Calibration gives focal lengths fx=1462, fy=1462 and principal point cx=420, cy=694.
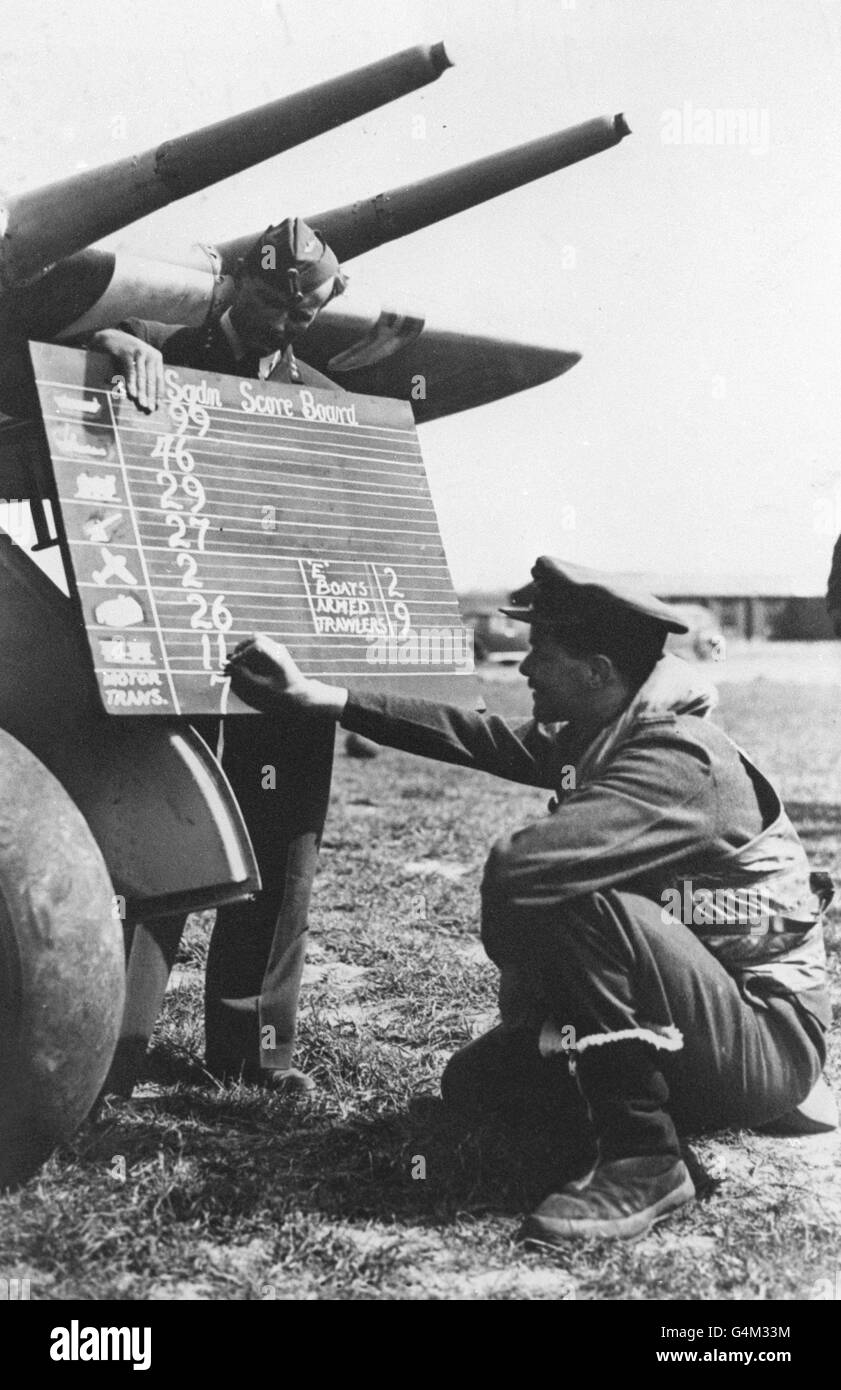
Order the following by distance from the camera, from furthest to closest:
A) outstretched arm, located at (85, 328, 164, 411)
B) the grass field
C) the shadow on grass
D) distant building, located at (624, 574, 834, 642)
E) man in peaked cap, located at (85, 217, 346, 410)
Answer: distant building, located at (624, 574, 834, 642), man in peaked cap, located at (85, 217, 346, 410), outstretched arm, located at (85, 328, 164, 411), the shadow on grass, the grass field

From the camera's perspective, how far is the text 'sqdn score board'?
3.09m

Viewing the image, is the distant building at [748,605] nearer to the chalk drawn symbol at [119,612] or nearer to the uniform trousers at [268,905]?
the uniform trousers at [268,905]

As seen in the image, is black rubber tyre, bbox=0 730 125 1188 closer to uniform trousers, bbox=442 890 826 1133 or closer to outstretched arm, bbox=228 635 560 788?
outstretched arm, bbox=228 635 560 788

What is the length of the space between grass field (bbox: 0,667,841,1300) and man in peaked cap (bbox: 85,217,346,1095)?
0.13m

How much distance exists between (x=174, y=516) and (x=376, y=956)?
2311mm

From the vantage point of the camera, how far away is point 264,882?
3826 mm

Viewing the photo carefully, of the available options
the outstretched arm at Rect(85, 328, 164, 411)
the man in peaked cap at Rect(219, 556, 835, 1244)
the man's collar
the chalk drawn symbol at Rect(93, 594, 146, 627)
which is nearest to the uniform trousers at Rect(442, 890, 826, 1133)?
the man in peaked cap at Rect(219, 556, 835, 1244)

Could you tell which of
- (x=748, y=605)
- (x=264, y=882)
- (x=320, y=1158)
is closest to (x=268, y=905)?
(x=264, y=882)

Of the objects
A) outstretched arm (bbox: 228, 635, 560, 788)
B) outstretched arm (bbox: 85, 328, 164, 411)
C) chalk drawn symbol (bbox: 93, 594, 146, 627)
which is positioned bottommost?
outstretched arm (bbox: 228, 635, 560, 788)

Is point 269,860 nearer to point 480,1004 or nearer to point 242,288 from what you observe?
point 480,1004

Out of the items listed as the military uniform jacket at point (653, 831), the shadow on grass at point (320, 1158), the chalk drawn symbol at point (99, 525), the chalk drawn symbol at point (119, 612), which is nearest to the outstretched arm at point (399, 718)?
the military uniform jacket at point (653, 831)

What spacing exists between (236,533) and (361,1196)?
1489 millimetres

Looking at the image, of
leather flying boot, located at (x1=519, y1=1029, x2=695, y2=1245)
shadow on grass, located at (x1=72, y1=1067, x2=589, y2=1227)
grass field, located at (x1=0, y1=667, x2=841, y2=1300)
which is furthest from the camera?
shadow on grass, located at (x1=72, y1=1067, x2=589, y2=1227)

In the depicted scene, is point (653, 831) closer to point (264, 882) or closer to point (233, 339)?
point (264, 882)
